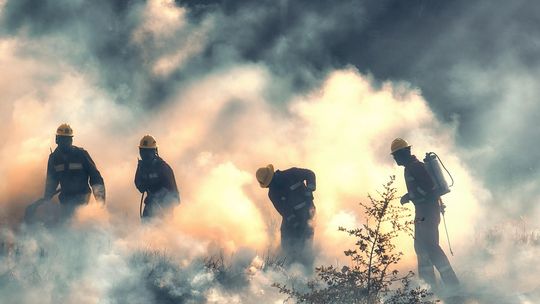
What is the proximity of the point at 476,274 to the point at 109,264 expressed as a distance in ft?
18.0

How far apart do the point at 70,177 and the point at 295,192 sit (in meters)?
3.40

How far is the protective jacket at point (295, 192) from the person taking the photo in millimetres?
11438

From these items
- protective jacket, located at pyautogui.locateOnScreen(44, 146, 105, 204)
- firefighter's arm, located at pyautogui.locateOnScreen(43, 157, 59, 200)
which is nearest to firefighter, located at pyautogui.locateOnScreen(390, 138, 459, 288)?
protective jacket, located at pyautogui.locateOnScreen(44, 146, 105, 204)

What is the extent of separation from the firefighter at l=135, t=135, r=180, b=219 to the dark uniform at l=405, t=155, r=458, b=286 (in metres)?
3.59

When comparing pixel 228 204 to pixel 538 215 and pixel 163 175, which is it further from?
pixel 538 215

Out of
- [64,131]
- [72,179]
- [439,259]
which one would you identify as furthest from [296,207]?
[64,131]

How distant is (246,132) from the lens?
22.6 metres

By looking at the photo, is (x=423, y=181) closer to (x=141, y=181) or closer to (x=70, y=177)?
(x=141, y=181)

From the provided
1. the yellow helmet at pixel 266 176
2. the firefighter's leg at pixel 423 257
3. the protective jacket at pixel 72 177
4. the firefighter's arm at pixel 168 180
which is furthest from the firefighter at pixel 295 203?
the protective jacket at pixel 72 177

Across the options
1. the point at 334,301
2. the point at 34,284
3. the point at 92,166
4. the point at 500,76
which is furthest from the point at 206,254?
the point at 500,76

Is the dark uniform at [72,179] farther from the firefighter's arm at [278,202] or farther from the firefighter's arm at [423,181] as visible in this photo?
the firefighter's arm at [423,181]

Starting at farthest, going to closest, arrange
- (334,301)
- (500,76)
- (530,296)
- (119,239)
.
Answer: (500,76), (119,239), (530,296), (334,301)

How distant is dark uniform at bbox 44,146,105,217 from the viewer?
11.1 meters

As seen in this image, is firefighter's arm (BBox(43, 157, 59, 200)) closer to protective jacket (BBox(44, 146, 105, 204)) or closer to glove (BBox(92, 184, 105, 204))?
protective jacket (BBox(44, 146, 105, 204))
